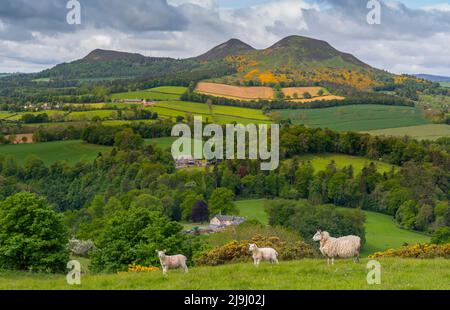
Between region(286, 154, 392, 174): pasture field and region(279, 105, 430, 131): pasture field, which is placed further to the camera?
region(279, 105, 430, 131): pasture field

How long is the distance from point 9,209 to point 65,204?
8402 cm

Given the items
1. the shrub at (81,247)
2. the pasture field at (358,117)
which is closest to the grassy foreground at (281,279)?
the shrub at (81,247)

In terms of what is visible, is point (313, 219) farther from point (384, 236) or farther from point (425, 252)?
point (425, 252)

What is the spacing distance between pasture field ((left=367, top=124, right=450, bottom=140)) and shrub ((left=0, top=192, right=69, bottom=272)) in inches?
4409

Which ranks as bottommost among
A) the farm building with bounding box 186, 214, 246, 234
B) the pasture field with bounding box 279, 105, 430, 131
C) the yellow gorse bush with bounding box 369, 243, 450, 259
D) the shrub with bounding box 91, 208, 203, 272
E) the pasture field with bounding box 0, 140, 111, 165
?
the farm building with bounding box 186, 214, 246, 234

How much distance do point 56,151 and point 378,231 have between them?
252 ft

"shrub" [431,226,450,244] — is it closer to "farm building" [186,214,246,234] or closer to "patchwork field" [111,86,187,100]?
"farm building" [186,214,246,234]

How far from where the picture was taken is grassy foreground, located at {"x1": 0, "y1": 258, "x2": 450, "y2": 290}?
51.6ft

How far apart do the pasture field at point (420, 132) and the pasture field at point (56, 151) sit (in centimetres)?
7062

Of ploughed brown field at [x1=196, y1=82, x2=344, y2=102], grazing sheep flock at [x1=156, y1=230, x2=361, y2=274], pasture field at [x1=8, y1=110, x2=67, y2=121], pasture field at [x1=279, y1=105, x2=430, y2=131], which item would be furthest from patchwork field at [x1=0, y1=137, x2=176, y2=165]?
grazing sheep flock at [x1=156, y1=230, x2=361, y2=274]

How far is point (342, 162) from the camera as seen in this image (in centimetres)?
11550

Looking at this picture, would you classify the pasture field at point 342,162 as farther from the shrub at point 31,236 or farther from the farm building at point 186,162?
the shrub at point 31,236

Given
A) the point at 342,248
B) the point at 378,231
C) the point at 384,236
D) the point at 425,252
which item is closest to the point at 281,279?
the point at 342,248
